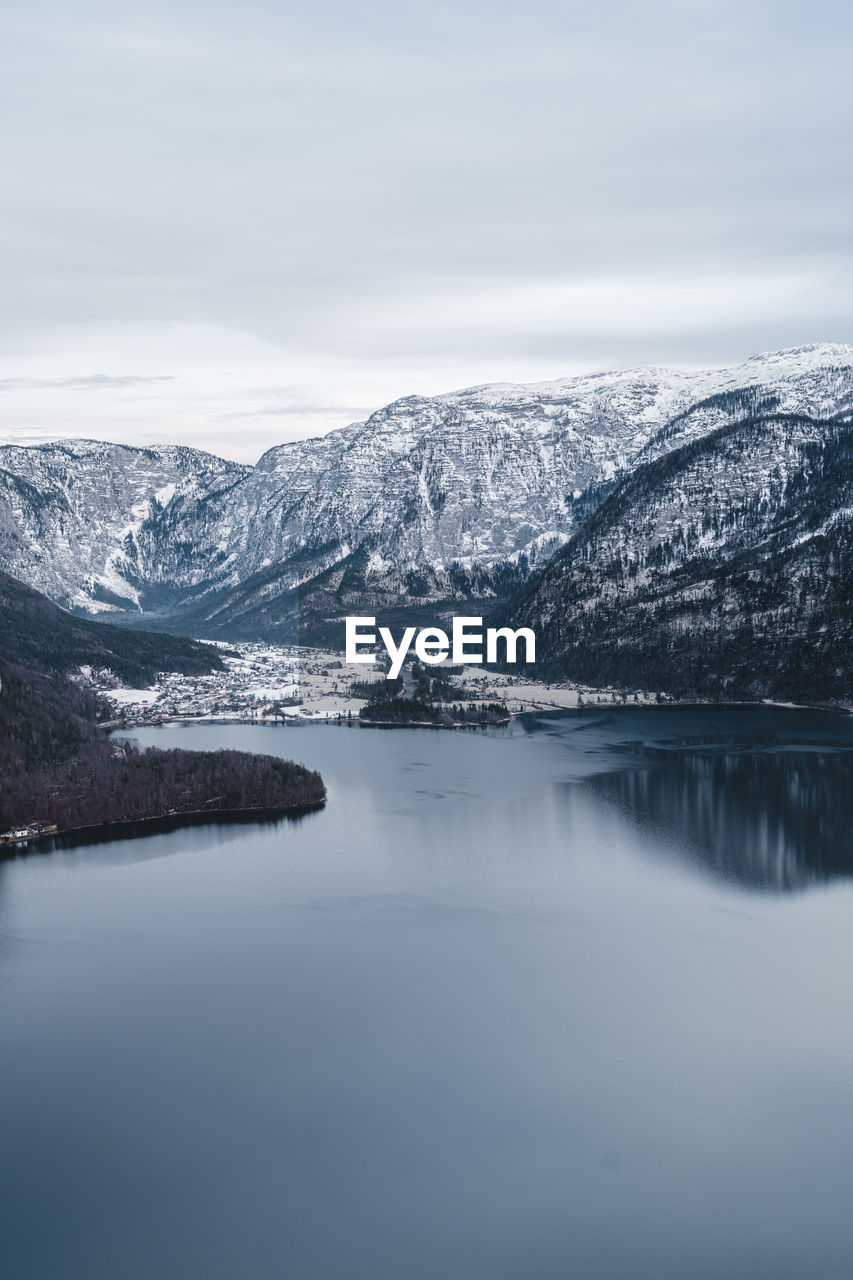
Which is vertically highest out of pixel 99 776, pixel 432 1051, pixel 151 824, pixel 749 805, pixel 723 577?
pixel 723 577

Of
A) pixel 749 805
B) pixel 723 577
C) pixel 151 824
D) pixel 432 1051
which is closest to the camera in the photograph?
pixel 432 1051

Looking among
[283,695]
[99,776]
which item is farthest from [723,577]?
[99,776]

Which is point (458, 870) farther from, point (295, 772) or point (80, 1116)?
point (80, 1116)

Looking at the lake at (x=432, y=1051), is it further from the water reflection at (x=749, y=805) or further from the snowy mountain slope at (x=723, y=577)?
the snowy mountain slope at (x=723, y=577)

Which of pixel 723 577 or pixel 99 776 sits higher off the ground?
pixel 723 577

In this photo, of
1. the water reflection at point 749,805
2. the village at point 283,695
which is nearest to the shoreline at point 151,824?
the water reflection at point 749,805

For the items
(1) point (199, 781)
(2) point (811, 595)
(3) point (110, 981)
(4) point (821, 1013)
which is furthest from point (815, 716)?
(3) point (110, 981)

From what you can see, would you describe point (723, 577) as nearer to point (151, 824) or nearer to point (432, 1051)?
point (151, 824)

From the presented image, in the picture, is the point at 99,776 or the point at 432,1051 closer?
the point at 432,1051
